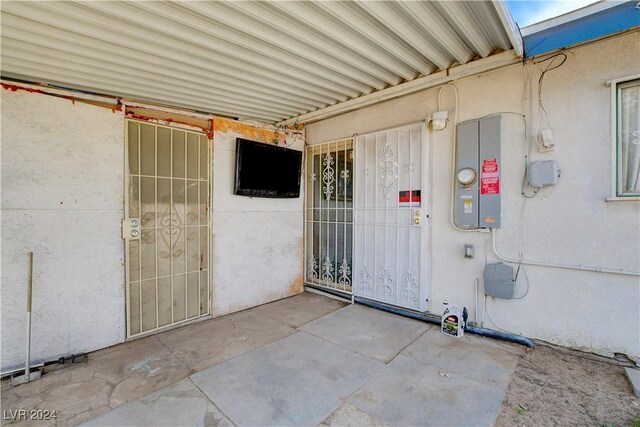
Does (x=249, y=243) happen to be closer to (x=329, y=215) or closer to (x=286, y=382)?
(x=329, y=215)

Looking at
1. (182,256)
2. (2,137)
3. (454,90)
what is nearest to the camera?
(2,137)

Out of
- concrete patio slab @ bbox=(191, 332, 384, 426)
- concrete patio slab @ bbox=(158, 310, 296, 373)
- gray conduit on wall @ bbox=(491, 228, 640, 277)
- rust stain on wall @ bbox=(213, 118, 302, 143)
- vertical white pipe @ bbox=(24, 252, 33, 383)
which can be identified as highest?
rust stain on wall @ bbox=(213, 118, 302, 143)

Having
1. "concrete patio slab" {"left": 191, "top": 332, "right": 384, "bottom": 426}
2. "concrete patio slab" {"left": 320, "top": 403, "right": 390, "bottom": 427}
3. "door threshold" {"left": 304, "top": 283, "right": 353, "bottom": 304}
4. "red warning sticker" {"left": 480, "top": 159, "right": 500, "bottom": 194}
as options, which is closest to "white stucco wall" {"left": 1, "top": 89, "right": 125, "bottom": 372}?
"concrete patio slab" {"left": 191, "top": 332, "right": 384, "bottom": 426}

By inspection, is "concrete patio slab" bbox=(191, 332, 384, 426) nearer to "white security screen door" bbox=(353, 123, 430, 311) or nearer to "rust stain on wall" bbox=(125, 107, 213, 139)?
"white security screen door" bbox=(353, 123, 430, 311)

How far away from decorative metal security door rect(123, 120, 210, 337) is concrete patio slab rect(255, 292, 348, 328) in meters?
0.99

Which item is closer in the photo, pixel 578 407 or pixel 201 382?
pixel 578 407

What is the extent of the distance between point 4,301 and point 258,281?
9.31ft

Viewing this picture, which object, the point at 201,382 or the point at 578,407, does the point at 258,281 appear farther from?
the point at 578,407

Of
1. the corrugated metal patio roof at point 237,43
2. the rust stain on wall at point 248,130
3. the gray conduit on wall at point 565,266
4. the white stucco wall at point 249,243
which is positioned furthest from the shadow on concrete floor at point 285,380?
the corrugated metal patio roof at point 237,43

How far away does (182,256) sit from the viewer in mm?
3930

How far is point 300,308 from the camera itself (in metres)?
4.52

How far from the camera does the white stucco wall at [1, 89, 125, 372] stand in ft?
9.07

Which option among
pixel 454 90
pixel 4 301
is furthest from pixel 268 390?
pixel 454 90

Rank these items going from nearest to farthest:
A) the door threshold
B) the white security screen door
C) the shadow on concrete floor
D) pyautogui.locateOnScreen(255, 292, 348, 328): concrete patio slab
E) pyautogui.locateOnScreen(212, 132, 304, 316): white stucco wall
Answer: the shadow on concrete floor < the white security screen door < pyautogui.locateOnScreen(255, 292, 348, 328): concrete patio slab < pyautogui.locateOnScreen(212, 132, 304, 316): white stucco wall < the door threshold
